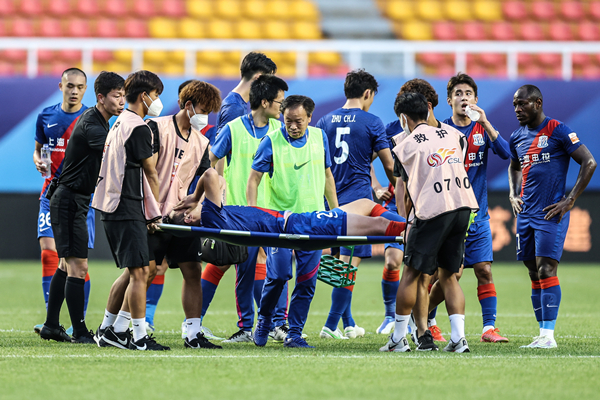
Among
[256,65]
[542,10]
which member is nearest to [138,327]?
[256,65]

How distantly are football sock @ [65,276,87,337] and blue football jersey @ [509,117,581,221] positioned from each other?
352 centimetres

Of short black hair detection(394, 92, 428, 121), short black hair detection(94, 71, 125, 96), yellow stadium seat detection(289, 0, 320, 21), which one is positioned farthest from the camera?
yellow stadium seat detection(289, 0, 320, 21)

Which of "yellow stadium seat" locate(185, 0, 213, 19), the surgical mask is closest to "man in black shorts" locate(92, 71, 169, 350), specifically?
the surgical mask

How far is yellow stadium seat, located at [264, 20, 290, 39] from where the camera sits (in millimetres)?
19344

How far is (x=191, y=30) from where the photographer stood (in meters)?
19.3

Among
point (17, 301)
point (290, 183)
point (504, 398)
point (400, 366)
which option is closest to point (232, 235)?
point (290, 183)

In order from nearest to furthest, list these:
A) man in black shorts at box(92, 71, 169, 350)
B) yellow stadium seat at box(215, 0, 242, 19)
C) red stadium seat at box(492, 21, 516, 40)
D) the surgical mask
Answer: man in black shorts at box(92, 71, 169, 350)
the surgical mask
yellow stadium seat at box(215, 0, 242, 19)
red stadium seat at box(492, 21, 516, 40)

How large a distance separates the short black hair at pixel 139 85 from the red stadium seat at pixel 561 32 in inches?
657

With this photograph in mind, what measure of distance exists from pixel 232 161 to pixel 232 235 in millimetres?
1459

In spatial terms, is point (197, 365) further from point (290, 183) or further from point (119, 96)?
point (119, 96)

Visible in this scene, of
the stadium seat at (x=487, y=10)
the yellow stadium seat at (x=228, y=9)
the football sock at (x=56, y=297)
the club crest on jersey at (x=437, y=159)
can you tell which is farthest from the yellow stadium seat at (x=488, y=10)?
the football sock at (x=56, y=297)

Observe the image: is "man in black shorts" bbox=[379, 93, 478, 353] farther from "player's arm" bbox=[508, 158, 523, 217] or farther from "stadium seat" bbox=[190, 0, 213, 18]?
"stadium seat" bbox=[190, 0, 213, 18]

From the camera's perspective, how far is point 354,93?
677 cm

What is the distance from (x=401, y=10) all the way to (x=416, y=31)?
42.8 inches
